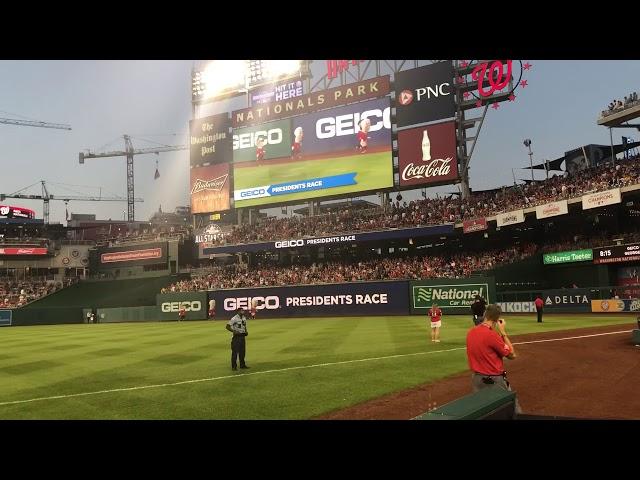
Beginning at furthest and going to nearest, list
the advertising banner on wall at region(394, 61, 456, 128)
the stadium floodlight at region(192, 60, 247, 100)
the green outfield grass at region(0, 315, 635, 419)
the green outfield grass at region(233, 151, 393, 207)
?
the stadium floodlight at region(192, 60, 247, 100) → the green outfield grass at region(233, 151, 393, 207) → the advertising banner on wall at region(394, 61, 456, 128) → the green outfield grass at region(0, 315, 635, 419)

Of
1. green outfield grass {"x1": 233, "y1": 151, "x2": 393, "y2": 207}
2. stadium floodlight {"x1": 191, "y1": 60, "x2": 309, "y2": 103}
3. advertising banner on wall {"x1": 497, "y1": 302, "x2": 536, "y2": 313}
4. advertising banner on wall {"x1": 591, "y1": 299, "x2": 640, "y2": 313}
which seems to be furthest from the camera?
stadium floodlight {"x1": 191, "y1": 60, "x2": 309, "y2": 103}

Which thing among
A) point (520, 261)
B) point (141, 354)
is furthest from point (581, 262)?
point (141, 354)

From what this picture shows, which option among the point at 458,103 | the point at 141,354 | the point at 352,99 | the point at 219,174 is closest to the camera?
the point at 141,354

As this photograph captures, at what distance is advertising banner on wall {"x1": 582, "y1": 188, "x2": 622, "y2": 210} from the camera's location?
31.8 meters

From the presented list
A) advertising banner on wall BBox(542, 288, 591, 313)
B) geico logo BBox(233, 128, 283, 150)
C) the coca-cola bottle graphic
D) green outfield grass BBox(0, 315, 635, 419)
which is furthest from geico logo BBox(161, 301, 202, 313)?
advertising banner on wall BBox(542, 288, 591, 313)

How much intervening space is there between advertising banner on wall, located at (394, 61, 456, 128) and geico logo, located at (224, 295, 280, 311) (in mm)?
19829

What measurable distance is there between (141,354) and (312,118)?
36.7 meters

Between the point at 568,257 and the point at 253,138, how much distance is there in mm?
33241

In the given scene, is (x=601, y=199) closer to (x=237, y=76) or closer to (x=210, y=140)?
(x=210, y=140)

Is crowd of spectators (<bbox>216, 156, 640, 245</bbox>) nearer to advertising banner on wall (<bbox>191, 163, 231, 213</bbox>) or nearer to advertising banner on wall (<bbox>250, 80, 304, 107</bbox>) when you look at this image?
advertising banner on wall (<bbox>191, 163, 231, 213</bbox>)

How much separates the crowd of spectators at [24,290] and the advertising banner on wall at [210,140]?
77.5ft
